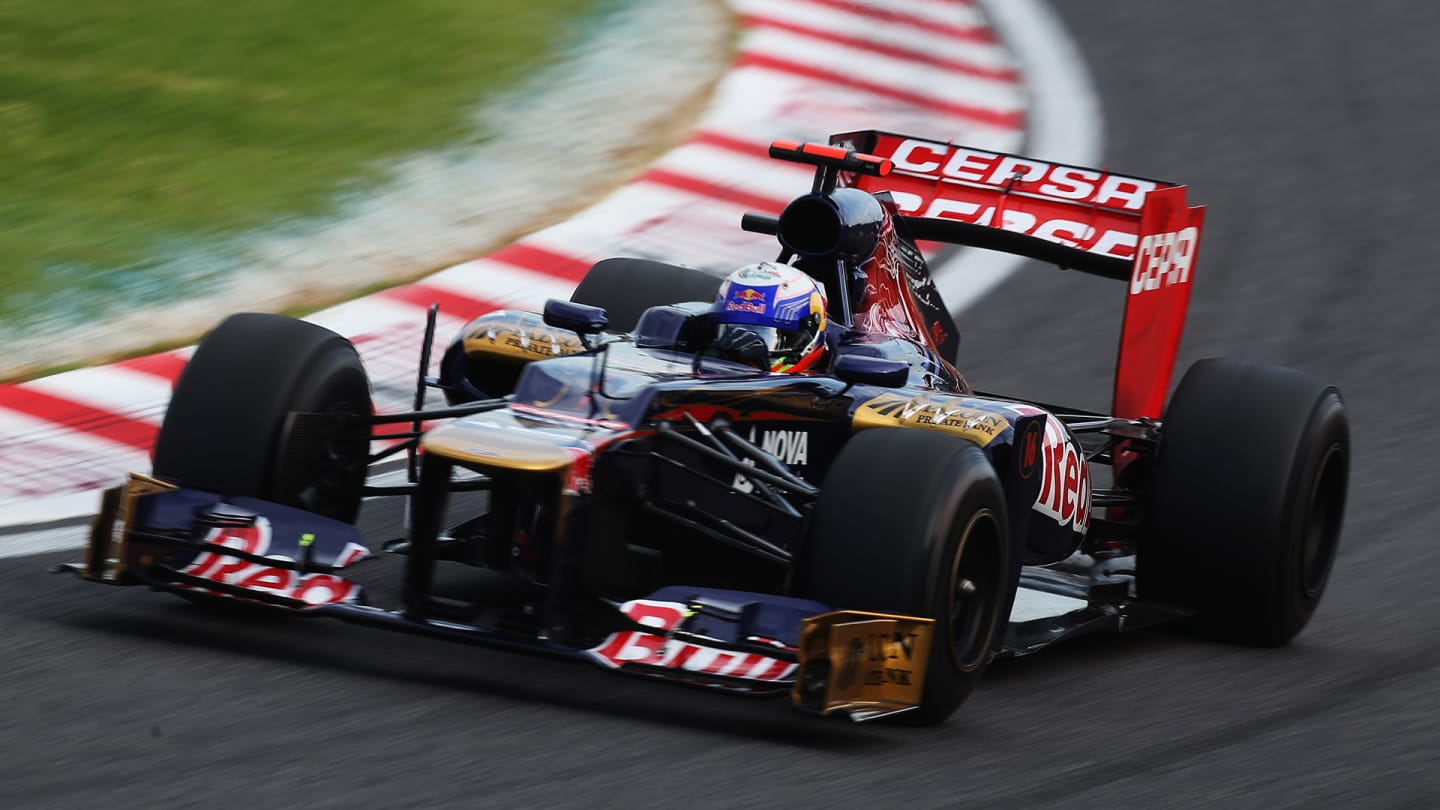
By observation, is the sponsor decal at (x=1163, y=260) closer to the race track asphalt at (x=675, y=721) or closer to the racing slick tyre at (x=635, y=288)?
the race track asphalt at (x=675, y=721)

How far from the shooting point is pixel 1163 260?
793cm

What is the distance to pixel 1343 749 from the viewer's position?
19.6ft

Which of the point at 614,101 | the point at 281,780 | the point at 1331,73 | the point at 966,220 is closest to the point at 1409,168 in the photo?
the point at 1331,73

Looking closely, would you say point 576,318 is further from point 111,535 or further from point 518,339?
point 111,535

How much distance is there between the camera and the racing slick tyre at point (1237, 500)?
7.08 meters

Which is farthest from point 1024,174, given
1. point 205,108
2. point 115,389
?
point 205,108

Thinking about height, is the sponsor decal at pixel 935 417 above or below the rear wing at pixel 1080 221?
below

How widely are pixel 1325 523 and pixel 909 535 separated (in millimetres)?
2646

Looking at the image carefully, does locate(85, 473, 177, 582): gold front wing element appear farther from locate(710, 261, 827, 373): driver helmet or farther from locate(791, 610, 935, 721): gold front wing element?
locate(791, 610, 935, 721): gold front wing element

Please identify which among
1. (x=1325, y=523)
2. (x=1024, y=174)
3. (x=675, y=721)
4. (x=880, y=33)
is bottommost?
(x=675, y=721)

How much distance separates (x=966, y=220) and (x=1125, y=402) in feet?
3.25

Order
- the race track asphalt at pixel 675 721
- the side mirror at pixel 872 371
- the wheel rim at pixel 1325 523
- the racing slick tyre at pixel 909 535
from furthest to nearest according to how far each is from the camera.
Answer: the wheel rim at pixel 1325 523, the side mirror at pixel 872 371, the racing slick tyre at pixel 909 535, the race track asphalt at pixel 675 721

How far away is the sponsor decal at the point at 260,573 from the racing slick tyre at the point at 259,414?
0.23 meters

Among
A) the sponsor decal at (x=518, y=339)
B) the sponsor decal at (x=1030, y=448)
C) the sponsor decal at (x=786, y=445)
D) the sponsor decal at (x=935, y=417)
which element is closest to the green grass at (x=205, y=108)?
the sponsor decal at (x=518, y=339)
